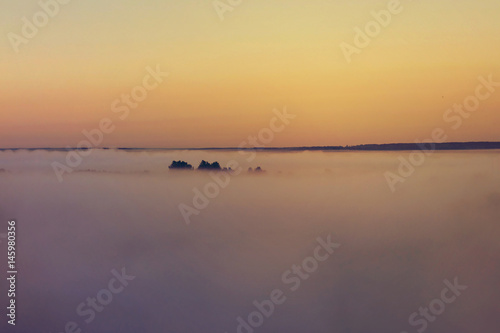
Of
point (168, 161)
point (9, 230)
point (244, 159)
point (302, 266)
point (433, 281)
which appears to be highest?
point (168, 161)

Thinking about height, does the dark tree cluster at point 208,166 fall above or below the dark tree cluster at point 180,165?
below

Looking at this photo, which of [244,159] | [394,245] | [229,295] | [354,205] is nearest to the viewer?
[229,295]

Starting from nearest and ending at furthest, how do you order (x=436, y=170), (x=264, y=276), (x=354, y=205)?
1. (x=264, y=276)
2. (x=354, y=205)
3. (x=436, y=170)

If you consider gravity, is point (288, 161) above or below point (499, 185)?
above

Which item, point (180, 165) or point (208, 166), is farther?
point (180, 165)

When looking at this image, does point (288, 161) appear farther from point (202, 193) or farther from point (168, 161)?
point (202, 193)

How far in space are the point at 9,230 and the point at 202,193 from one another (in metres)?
4.45

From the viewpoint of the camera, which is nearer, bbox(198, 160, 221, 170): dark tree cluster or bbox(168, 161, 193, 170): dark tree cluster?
bbox(198, 160, 221, 170): dark tree cluster

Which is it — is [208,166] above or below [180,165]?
below

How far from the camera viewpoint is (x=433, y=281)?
11477 mm

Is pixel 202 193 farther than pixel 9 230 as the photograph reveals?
Yes

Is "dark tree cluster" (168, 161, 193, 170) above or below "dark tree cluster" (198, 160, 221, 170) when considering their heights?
above

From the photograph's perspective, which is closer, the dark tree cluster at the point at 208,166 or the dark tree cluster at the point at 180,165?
the dark tree cluster at the point at 208,166

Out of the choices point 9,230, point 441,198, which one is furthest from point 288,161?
point 9,230
